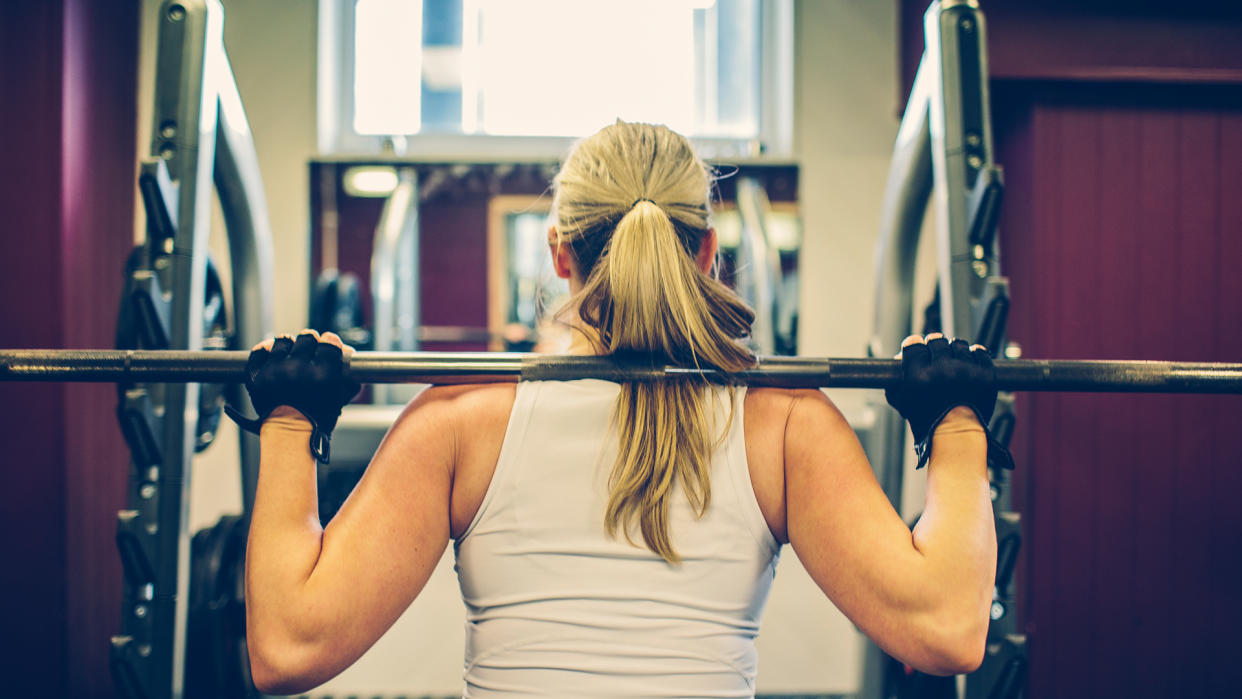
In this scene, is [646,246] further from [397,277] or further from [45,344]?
[45,344]

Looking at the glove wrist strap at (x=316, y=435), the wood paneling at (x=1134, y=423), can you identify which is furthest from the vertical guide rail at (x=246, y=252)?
the wood paneling at (x=1134, y=423)

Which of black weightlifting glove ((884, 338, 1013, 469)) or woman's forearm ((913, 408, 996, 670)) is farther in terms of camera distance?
black weightlifting glove ((884, 338, 1013, 469))

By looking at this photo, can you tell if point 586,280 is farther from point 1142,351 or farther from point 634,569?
point 1142,351

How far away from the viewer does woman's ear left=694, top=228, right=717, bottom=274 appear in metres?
1.01

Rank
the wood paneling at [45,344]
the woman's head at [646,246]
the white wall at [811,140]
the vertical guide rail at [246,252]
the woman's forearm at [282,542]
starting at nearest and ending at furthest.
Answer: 1. the woman's forearm at [282,542]
2. the woman's head at [646,246]
3. the vertical guide rail at [246,252]
4. the wood paneling at [45,344]
5. the white wall at [811,140]

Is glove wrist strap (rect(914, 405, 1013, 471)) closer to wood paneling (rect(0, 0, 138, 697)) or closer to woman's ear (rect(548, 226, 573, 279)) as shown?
woman's ear (rect(548, 226, 573, 279))

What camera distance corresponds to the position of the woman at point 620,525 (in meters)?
0.82

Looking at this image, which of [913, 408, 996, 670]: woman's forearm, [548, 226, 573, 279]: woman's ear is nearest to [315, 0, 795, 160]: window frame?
[548, 226, 573, 279]: woman's ear

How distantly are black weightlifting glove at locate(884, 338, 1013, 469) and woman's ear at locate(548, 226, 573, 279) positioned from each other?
482 mm

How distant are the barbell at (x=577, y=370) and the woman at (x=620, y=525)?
28 millimetres

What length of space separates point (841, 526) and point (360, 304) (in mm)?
2323

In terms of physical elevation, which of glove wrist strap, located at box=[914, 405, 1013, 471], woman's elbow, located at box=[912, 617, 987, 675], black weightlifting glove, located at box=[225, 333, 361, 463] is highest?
black weightlifting glove, located at box=[225, 333, 361, 463]

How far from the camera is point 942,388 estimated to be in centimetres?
96

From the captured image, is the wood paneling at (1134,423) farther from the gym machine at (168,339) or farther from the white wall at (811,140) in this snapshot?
the gym machine at (168,339)
